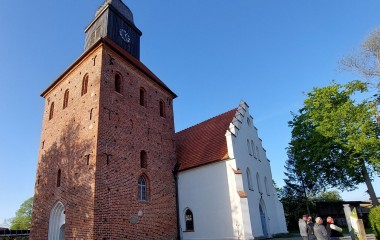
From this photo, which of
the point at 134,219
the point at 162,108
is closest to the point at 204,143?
the point at 162,108

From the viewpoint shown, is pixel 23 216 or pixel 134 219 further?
pixel 23 216

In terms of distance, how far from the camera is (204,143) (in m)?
19.7

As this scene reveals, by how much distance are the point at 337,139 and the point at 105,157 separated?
18.3m

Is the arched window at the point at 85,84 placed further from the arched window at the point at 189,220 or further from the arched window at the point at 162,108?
the arched window at the point at 189,220

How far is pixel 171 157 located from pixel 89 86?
767cm

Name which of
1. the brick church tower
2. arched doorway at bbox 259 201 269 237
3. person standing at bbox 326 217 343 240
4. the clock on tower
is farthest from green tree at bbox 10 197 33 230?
person standing at bbox 326 217 343 240

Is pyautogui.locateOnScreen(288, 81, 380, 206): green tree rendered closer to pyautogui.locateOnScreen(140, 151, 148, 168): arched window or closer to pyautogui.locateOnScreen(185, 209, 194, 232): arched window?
pyautogui.locateOnScreen(185, 209, 194, 232): arched window

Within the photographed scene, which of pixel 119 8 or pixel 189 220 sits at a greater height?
pixel 119 8

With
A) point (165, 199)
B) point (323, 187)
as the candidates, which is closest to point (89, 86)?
point (165, 199)

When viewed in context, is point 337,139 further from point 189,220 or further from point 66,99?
point 66,99

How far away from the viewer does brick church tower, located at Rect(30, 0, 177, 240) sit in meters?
12.9

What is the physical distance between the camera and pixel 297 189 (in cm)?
3625

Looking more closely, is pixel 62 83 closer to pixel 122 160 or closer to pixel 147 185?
pixel 122 160

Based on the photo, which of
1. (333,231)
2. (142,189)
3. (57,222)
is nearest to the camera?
(333,231)
